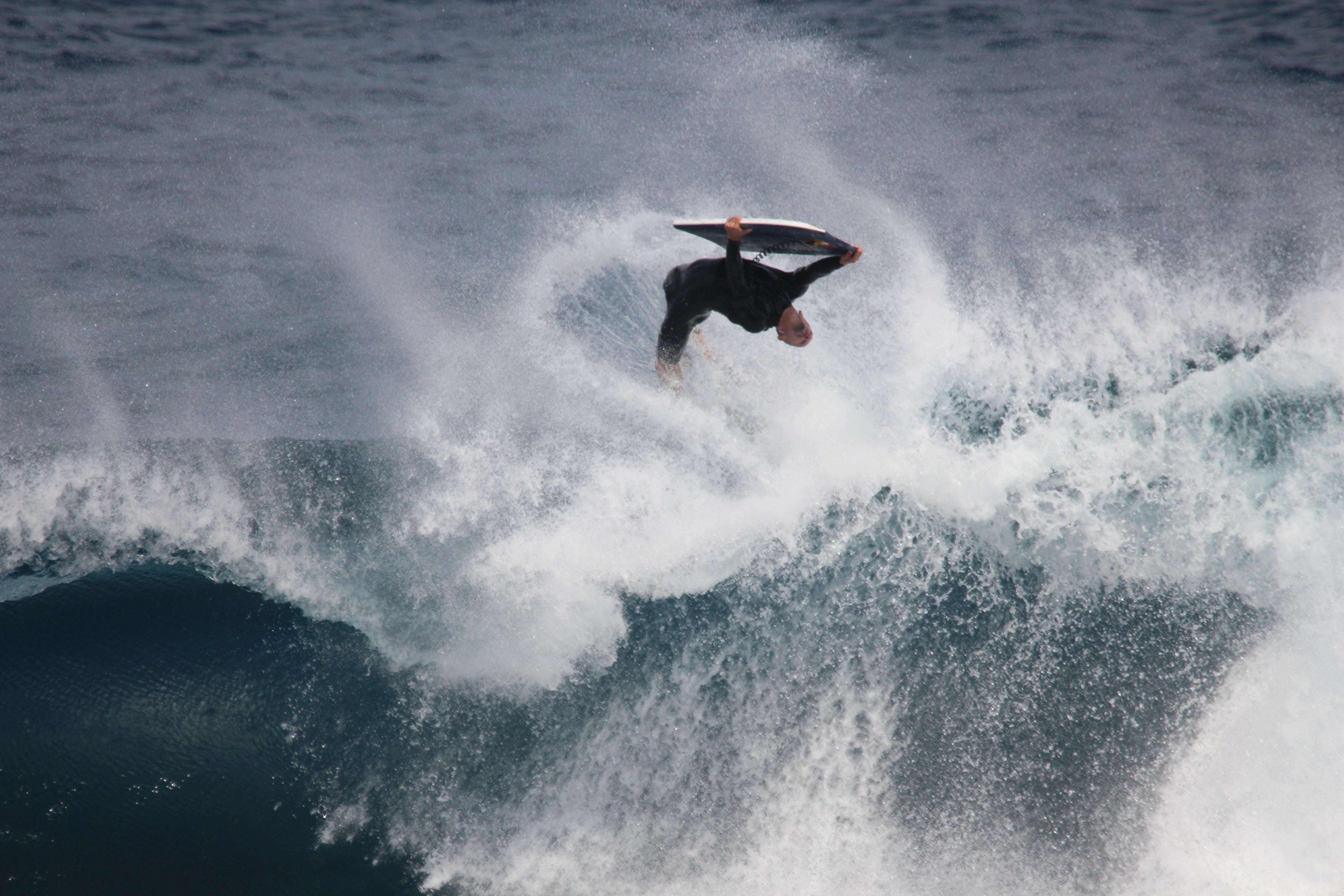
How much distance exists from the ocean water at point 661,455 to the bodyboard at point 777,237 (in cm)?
124

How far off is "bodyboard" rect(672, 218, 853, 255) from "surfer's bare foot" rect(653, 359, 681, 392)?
2.88 ft

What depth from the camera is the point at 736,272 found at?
13.4 ft

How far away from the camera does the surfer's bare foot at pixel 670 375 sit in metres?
5.04

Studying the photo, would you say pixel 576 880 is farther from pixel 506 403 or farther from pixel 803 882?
pixel 506 403

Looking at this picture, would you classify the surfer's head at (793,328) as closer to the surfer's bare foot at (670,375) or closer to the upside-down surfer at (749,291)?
the upside-down surfer at (749,291)

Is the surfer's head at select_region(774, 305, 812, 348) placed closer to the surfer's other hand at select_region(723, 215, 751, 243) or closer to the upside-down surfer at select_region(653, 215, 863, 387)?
the upside-down surfer at select_region(653, 215, 863, 387)

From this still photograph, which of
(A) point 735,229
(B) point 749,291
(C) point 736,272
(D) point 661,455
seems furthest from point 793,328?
(D) point 661,455

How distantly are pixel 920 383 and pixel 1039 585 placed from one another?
66.7 inches

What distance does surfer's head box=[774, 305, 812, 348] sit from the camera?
4.21 metres

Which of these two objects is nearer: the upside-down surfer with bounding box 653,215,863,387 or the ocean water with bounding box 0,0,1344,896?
the upside-down surfer with bounding box 653,215,863,387

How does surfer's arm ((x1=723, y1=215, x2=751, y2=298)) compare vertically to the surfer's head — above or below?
above

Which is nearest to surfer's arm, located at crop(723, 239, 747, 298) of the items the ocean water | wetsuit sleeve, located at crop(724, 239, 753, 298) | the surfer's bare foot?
wetsuit sleeve, located at crop(724, 239, 753, 298)

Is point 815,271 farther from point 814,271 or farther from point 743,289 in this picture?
point 743,289

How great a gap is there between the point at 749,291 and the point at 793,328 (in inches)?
13.4
